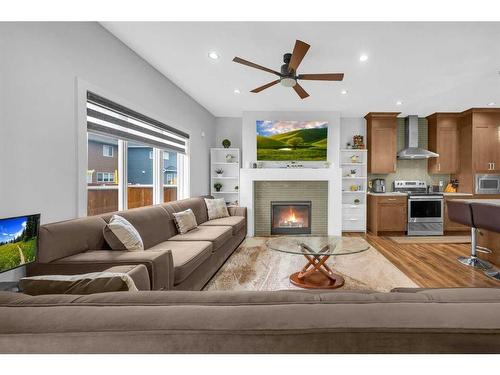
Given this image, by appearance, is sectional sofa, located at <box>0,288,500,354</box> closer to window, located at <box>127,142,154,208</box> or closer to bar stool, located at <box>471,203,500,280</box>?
window, located at <box>127,142,154,208</box>

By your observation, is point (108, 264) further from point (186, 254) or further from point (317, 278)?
point (317, 278)

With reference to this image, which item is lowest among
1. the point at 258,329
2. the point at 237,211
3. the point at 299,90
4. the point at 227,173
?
the point at 237,211

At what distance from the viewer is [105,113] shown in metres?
2.61

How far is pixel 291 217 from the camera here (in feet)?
18.4

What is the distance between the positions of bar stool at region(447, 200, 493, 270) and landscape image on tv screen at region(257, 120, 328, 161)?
251 cm

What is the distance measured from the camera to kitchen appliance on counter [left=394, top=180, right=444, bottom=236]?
17.5 feet

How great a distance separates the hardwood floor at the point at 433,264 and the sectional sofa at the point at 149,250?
7.69 feet

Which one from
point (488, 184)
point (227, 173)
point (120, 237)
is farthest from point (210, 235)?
point (488, 184)

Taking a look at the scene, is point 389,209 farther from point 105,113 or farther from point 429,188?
point 105,113

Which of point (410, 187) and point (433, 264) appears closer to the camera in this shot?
point (433, 264)

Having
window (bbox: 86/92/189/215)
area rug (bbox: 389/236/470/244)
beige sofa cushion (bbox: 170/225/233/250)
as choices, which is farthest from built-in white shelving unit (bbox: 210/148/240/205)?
area rug (bbox: 389/236/470/244)

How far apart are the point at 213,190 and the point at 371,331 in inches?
213

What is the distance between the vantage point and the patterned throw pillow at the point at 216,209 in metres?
4.51

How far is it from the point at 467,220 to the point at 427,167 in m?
3.06
